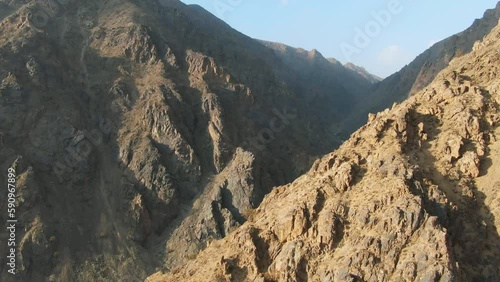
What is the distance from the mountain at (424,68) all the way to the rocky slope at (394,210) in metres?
92.0

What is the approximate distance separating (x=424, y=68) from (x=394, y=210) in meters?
124

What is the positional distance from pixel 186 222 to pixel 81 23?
48.7m

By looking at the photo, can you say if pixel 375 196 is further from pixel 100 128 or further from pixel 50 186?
pixel 100 128

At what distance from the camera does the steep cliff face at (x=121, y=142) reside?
222ft

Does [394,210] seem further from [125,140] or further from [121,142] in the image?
[121,142]

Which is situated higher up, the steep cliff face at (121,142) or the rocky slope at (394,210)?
the steep cliff face at (121,142)

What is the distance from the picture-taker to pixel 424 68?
443ft

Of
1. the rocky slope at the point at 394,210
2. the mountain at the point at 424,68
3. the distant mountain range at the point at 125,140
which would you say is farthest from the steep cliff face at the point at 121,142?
the rocky slope at the point at 394,210

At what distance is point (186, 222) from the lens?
73500 millimetres

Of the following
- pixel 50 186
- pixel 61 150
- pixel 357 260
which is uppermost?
pixel 61 150

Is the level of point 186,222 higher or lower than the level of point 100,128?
lower

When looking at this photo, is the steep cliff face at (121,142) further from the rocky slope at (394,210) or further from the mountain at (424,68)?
the rocky slope at (394,210)

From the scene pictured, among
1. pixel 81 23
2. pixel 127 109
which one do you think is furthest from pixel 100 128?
pixel 81 23

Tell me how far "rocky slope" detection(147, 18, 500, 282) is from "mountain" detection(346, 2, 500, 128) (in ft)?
302
